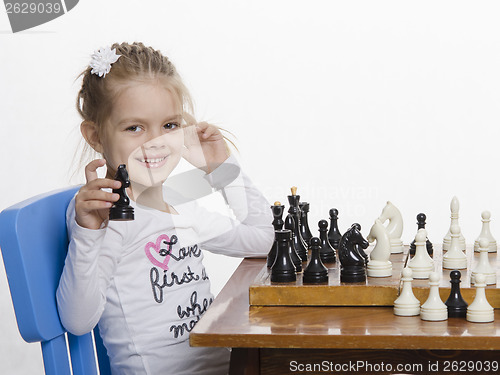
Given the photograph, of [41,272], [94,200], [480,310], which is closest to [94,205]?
[94,200]

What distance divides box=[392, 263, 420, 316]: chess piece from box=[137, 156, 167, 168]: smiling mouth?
0.69 meters

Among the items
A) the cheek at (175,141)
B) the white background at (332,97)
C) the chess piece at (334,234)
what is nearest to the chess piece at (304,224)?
the chess piece at (334,234)

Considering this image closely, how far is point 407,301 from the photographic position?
119 centimetres

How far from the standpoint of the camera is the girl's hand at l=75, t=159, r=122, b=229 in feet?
4.25

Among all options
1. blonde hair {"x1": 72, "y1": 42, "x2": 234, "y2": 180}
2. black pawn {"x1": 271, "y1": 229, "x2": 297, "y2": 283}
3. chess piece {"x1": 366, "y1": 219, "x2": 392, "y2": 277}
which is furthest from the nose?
chess piece {"x1": 366, "y1": 219, "x2": 392, "y2": 277}

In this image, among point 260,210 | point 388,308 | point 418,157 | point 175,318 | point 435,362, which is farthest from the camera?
point 418,157

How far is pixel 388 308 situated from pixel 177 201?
71 cm

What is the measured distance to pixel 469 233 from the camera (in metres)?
3.56

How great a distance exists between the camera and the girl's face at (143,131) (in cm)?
164

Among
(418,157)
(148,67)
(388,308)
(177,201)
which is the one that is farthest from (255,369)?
(418,157)

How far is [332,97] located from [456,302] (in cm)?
245

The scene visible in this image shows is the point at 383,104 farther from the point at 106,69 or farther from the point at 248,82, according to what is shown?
the point at 106,69

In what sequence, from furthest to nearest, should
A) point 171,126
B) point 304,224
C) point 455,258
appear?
point 304,224, point 171,126, point 455,258

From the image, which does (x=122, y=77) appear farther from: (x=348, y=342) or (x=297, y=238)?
(x=348, y=342)
